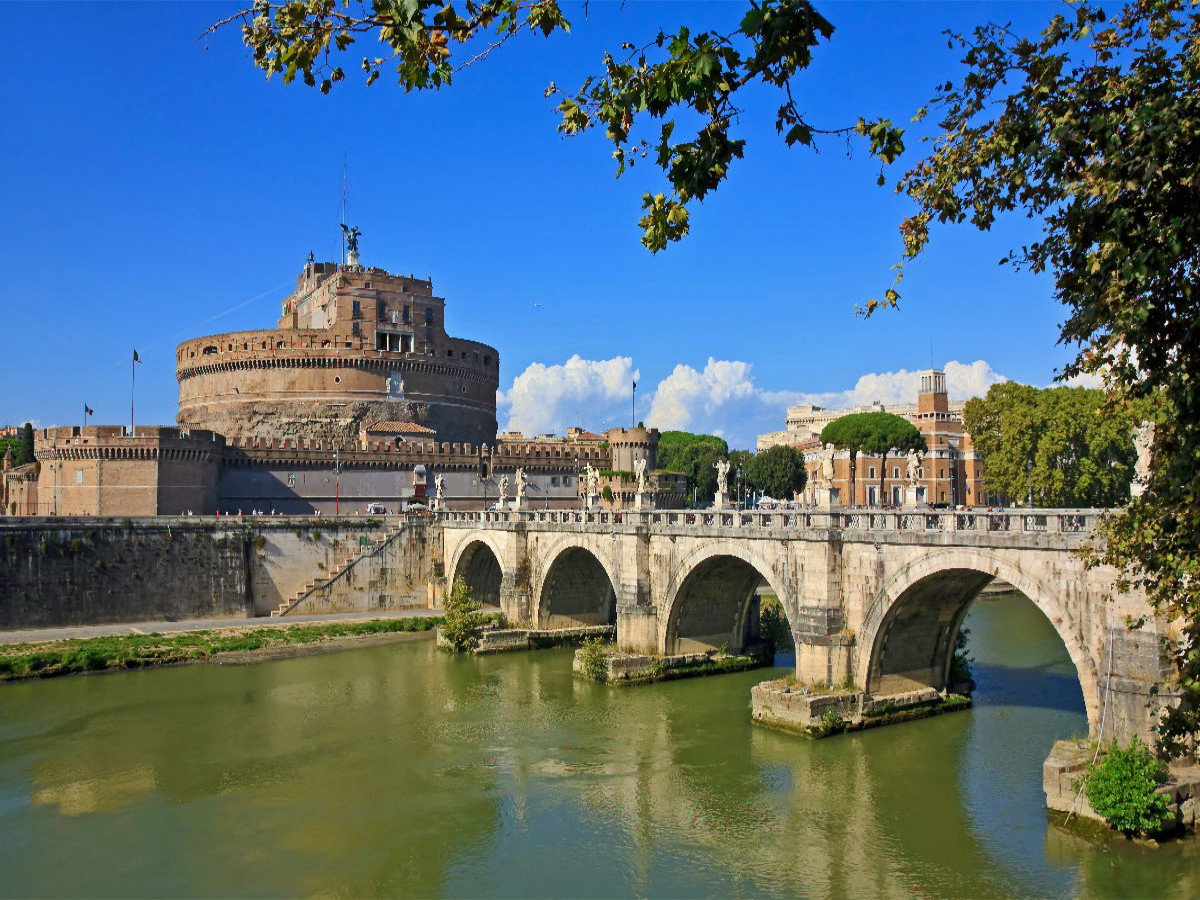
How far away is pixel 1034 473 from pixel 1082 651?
1346 inches

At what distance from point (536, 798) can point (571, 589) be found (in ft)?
67.2

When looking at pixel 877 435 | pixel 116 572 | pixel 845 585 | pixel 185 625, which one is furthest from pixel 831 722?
pixel 877 435

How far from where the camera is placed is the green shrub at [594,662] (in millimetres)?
32188

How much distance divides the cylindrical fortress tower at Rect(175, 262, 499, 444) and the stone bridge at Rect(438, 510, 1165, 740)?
1293 inches

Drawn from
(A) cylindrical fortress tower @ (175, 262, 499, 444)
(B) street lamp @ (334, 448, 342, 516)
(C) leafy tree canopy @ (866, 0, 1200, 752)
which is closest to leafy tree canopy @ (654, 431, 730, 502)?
(A) cylindrical fortress tower @ (175, 262, 499, 444)

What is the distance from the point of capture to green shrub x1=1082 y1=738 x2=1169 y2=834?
52.6 ft

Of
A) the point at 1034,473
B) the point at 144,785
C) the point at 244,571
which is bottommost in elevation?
the point at 144,785

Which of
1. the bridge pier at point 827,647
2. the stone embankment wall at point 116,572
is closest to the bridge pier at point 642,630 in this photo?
the bridge pier at point 827,647

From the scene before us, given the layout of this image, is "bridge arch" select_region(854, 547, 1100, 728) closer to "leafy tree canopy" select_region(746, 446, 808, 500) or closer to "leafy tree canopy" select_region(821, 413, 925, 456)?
"leafy tree canopy" select_region(821, 413, 925, 456)

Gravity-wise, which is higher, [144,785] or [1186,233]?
[1186,233]

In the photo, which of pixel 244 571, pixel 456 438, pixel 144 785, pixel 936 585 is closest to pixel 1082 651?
pixel 936 585

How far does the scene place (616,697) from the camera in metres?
30.0

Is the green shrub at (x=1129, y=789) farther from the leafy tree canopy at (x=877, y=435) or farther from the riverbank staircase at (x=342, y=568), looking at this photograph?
the leafy tree canopy at (x=877, y=435)

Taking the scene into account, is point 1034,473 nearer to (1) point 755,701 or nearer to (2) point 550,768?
(1) point 755,701
